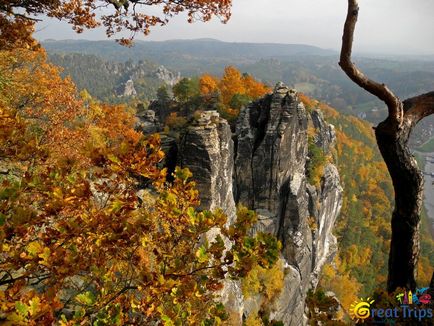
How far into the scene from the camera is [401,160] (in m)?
5.73

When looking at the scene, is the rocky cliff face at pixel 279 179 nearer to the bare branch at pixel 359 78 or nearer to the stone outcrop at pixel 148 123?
the stone outcrop at pixel 148 123

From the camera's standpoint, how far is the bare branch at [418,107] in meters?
5.70

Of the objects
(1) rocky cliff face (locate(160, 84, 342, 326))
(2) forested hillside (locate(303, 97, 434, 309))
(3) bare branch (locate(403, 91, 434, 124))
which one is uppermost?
(3) bare branch (locate(403, 91, 434, 124))

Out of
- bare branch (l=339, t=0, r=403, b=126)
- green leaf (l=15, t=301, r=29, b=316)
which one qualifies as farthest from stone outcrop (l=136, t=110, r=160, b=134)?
green leaf (l=15, t=301, r=29, b=316)

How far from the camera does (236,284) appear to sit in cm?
2977

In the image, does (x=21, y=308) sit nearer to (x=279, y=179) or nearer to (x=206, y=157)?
(x=206, y=157)

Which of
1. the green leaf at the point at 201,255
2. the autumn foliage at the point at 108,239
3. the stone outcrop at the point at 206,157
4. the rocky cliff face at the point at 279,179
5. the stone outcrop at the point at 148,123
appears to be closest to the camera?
the autumn foliage at the point at 108,239

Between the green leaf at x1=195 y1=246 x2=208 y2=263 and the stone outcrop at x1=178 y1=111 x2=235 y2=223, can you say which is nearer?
the green leaf at x1=195 y1=246 x2=208 y2=263

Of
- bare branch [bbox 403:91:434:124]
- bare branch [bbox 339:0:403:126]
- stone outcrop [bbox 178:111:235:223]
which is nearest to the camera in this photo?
bare branch [bbox 339:0:403:126]

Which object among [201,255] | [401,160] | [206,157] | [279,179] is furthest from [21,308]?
[279,179]

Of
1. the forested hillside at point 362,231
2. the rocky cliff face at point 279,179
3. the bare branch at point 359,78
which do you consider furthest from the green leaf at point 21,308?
the forested hillside at point 362,231

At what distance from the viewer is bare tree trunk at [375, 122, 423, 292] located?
5.70 metres

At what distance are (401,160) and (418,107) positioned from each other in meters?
0.95

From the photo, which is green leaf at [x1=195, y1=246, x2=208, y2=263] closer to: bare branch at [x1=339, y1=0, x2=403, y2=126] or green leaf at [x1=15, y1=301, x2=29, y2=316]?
green leaf at [x1=15, y1=301, x2=29, y2=316]
